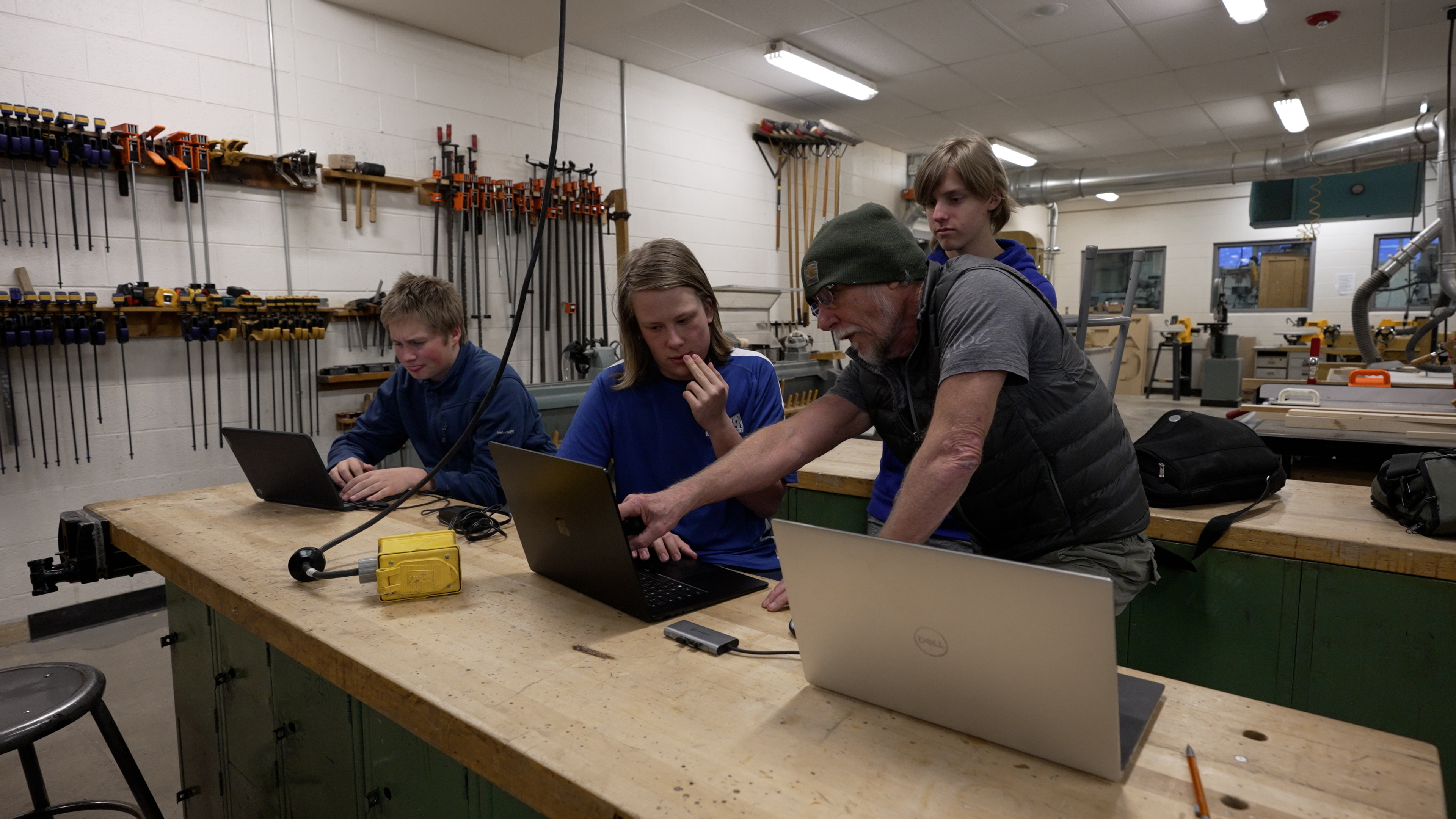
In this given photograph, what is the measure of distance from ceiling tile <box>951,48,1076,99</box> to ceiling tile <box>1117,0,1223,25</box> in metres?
0.66

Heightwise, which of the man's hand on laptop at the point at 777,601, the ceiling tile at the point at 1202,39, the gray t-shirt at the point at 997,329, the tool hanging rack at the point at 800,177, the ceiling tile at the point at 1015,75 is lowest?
the man's hand on laptop at the point at 777,601

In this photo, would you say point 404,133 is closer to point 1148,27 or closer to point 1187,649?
point 1187,649

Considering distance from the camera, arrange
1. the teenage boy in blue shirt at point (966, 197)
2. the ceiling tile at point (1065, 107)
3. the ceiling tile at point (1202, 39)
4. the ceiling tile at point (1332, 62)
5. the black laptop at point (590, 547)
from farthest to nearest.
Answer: the ceiling tile at point (1065, 107) → the ceiling tile at point (1332, 62) → the ceiling tile at point (1202, 39) → the teenage boy in blue shirt at point (966, 197) → the black laptop at point (590, 547)

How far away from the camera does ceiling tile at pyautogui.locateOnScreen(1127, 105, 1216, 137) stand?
6348 mm

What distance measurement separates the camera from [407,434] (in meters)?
2.20

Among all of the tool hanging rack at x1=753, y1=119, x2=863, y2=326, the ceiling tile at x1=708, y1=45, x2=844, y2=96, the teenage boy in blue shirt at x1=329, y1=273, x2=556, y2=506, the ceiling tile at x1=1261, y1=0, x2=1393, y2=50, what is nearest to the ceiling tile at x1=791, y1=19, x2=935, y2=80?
the ceiling tile at x1=708, y1=45, x2=844, y2=96

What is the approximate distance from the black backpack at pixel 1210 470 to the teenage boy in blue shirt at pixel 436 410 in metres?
1.48

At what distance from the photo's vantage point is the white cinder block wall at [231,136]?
2.88 m

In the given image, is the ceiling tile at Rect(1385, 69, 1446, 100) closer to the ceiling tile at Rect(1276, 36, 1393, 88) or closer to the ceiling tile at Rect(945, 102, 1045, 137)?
the ceiling tile at Rect(1276, 36, 1393, 88)

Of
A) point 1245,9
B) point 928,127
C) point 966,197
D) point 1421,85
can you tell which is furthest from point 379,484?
point 1421,85

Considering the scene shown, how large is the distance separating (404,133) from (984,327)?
363 centimetres

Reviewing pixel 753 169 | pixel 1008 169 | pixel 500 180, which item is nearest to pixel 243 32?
pixel 500 180

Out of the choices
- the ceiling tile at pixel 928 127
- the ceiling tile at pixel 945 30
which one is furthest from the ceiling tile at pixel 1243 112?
the ceiling tile at pixel 945 30

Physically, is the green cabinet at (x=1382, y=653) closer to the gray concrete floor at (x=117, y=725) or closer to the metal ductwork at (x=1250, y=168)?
the gray concrete floor at (x=117, y=725)
